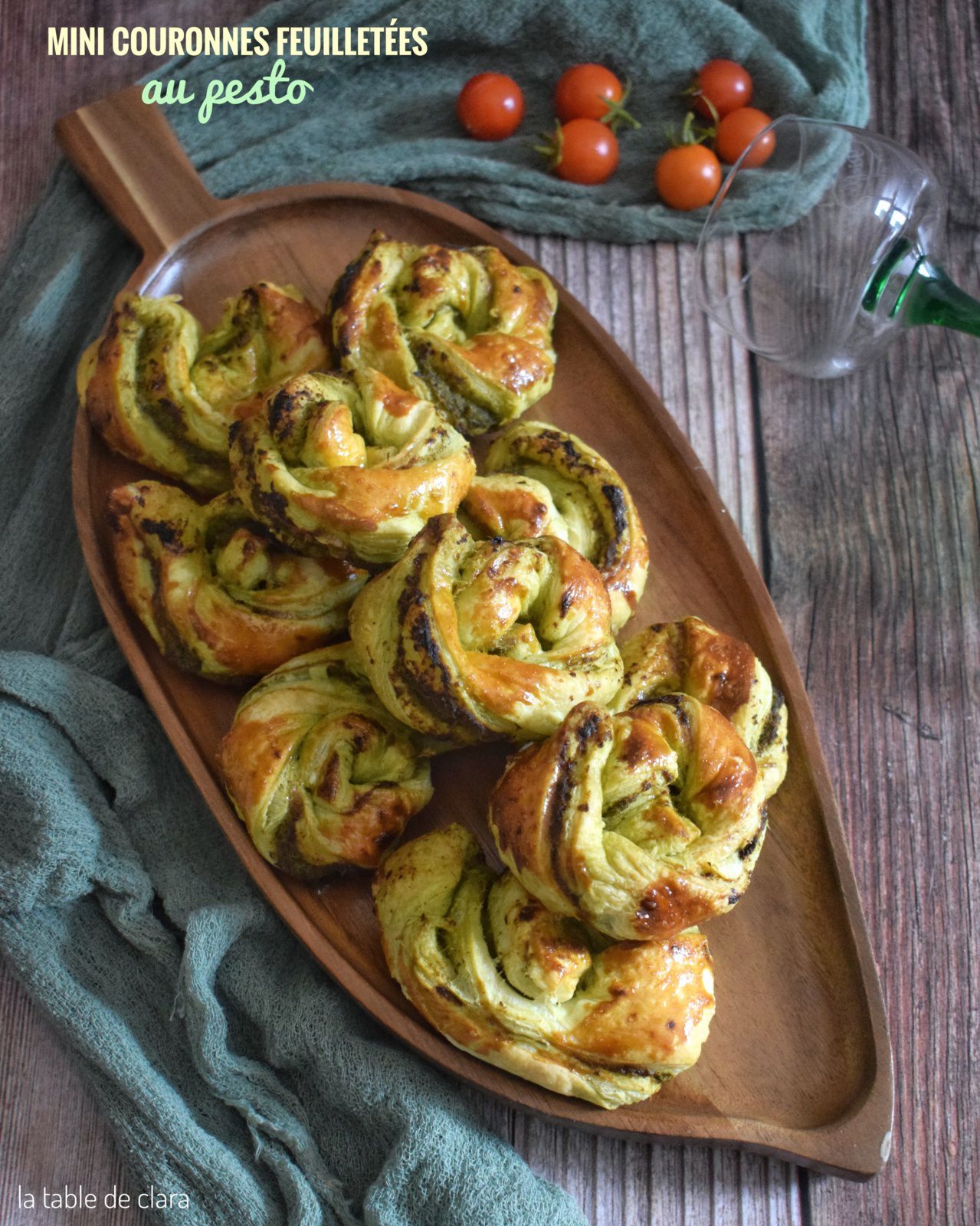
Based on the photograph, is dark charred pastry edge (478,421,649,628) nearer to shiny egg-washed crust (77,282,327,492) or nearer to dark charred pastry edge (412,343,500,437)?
dark charred pastry edge (412,343,500,437)

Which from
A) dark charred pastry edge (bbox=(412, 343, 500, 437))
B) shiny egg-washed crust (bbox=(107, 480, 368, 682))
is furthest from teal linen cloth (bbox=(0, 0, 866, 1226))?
dark charred pastry edge (bbox=(412, 343, 500, 437))

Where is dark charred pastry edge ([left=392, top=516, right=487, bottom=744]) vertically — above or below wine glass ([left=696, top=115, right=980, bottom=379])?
above

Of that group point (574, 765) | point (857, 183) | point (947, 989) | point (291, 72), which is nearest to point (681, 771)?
point (574, 765)

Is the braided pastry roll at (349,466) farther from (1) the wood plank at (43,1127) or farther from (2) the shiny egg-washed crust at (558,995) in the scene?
(1) the wood plank at (43,1127)

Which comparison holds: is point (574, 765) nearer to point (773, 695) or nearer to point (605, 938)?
point (605, 938)

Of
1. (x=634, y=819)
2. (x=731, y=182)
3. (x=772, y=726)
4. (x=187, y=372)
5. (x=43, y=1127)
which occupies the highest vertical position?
(x=187, y=372)

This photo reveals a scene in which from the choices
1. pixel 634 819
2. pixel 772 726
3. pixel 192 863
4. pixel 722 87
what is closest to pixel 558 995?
pixel 634 819

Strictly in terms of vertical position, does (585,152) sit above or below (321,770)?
above

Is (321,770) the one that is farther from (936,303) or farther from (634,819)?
(936,303)
